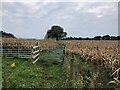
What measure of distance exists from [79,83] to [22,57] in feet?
39.9

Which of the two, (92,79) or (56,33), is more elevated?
(56,33)

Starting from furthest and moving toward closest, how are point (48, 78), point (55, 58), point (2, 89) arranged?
point (55, 58) → point (48, 78) → point (2, 89)

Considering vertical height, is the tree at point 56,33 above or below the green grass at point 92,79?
above

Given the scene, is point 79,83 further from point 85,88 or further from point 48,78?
point 48,78

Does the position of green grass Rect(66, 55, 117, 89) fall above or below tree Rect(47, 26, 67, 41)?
below

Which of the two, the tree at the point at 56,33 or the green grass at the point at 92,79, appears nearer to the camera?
the green grass at the point at 92,79

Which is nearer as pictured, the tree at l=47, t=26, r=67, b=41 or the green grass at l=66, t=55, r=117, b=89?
the green grass at l=66, t=55, r=117, b=89

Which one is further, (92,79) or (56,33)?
(56,33)

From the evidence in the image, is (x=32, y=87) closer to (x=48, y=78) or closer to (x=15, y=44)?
(x=48, y=78)

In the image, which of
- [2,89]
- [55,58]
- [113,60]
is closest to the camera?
[2,89]

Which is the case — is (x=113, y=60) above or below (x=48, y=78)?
above

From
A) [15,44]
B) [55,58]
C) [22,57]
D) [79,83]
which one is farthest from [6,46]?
[79,83]

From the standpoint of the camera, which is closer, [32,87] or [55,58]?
[32,87]

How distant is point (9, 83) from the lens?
31.7ft
